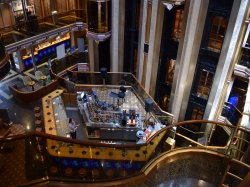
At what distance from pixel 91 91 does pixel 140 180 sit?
376 inches

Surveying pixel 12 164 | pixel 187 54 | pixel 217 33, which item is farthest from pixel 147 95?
pixel 12 164

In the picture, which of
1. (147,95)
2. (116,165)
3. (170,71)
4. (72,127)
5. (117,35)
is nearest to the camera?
(116,165)

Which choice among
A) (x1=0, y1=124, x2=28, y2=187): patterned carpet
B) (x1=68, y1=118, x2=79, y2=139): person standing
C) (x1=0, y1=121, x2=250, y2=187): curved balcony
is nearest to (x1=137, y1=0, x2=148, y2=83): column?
(x1=68, y1=118, x2=79, y2=139): person standing

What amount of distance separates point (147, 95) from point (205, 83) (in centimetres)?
300

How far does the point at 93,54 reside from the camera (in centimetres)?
1691

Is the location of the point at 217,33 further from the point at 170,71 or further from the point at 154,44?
the point at 170,71

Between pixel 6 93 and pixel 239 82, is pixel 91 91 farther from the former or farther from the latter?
pixel 239 82

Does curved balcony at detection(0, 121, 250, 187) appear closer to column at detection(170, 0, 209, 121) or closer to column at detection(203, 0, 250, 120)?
column at detection(203, 0, 250, 120)

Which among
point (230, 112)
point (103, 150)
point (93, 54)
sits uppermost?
point (103, 150)

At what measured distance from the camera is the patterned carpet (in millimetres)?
5145

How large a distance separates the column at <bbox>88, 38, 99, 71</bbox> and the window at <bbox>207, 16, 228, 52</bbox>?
7.54m

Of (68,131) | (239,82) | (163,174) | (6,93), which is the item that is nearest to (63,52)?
(6,93)

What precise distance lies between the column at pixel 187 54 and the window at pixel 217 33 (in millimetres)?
447

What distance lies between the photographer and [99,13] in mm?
14688
